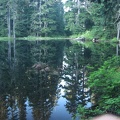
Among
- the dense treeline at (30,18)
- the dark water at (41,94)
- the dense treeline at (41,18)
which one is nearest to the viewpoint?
the dark water at (41,94)

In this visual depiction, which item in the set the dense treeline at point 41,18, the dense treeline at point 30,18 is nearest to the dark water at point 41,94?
the dense treeline at point 41,18

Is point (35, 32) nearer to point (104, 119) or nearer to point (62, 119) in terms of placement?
point (62, 119)

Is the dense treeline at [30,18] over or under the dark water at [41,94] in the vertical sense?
over

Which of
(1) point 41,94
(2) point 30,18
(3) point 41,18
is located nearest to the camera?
(1) point 41,94

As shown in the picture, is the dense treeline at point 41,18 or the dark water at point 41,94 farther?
the dense treeline at point 41,18

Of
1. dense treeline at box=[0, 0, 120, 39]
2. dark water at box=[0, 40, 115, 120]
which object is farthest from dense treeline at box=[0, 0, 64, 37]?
dark water at box=[0, 40, 115, 120]

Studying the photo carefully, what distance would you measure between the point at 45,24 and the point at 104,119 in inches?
2593

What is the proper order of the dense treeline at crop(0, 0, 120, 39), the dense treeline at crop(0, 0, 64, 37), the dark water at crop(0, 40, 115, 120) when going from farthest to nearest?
the dense treeline at crop(0, 0, 64, 37)
the dense treeline at crop(0, 0, 120, 39)
the dark water at crop(0, 40, 115, 120)

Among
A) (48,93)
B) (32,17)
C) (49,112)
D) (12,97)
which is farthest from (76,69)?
(32,17)

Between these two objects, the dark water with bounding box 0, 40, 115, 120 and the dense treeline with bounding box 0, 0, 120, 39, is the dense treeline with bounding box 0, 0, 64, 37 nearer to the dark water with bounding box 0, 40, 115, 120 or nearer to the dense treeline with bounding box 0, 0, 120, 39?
the dense treeline with bounding box 0, 0, 120, 39

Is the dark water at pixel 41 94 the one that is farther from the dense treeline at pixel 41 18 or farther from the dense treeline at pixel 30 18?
the dense treeline at pixel 30 18

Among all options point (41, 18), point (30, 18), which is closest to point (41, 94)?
point (30, 18)

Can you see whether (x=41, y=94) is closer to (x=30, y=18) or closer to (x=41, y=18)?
(x=30, y=18)

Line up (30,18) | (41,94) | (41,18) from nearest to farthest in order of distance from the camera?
(41,94) → (30,18) → (41,18)
